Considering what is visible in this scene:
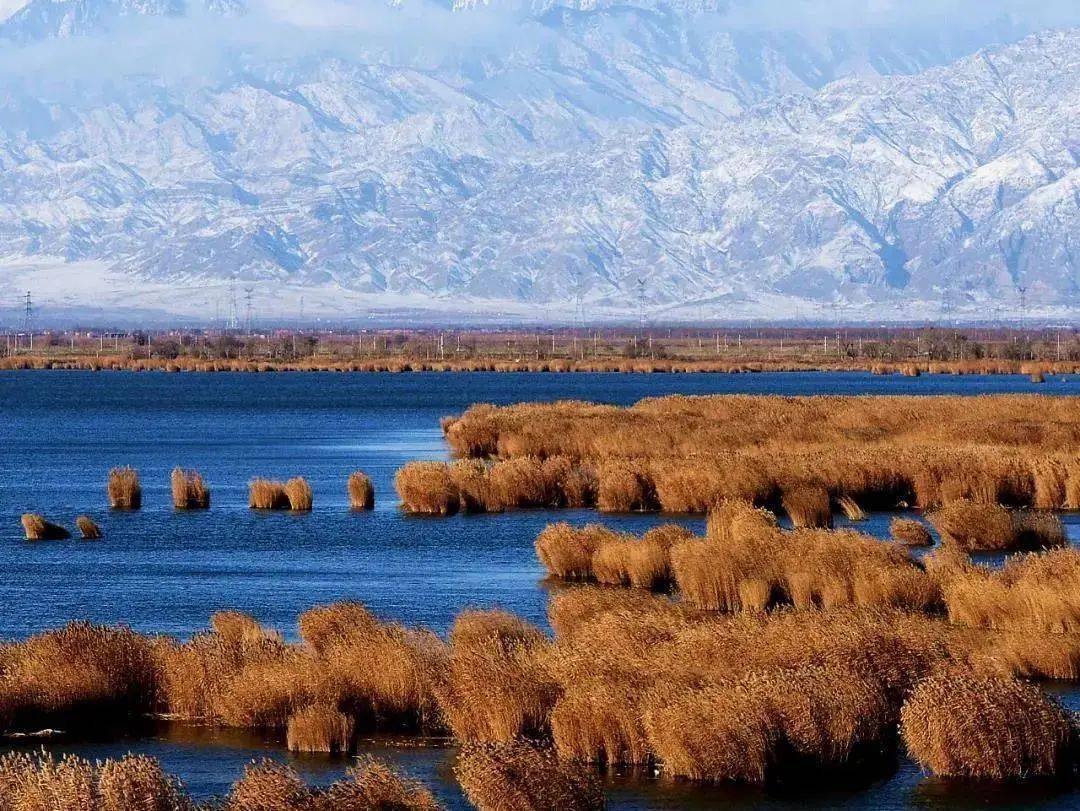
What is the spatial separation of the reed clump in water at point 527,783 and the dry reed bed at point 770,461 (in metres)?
23.0

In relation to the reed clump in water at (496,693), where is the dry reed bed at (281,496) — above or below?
below

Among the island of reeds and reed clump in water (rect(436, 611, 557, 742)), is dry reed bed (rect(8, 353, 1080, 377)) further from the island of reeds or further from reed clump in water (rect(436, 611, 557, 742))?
reed clump in water (rect(436, 611, 557, 742))

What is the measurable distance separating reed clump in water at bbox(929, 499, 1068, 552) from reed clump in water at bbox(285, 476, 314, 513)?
1518cm

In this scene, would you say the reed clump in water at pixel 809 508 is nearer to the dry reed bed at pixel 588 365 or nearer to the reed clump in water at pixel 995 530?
the reed clump in water at pixel 995 530

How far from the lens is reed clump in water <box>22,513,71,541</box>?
1551 inches

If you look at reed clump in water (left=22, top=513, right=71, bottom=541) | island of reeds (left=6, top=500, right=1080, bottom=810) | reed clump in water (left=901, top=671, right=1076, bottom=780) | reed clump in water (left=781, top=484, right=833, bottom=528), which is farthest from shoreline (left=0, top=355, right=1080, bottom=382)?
reed clump in water (left=901, top=671, right=1076, bottom=780)

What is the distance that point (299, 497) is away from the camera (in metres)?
44.7

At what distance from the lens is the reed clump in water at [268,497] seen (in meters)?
45.2

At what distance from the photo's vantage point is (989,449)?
47.2 m

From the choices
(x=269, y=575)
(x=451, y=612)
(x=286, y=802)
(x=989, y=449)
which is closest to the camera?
(x=286, y=802)

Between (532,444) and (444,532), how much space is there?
15.5m

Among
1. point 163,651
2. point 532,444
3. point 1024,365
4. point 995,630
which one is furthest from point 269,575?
point 1024,365

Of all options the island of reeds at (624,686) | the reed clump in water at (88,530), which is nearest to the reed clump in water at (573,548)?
the island of reeds at (624,686)

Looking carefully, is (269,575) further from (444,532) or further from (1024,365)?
(1024,365)
